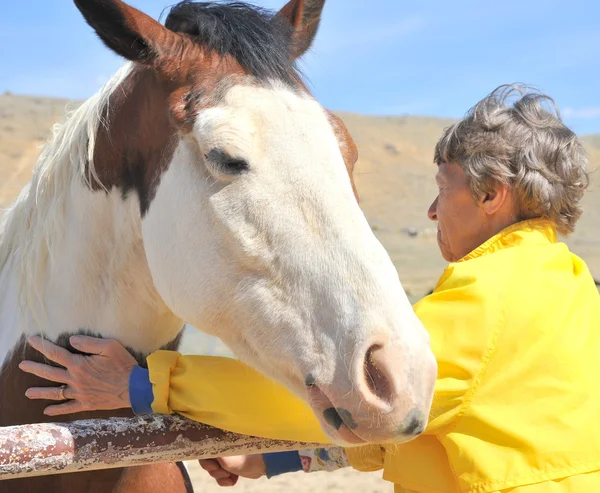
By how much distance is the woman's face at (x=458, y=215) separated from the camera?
77.9 inches

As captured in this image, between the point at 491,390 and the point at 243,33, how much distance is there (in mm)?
1103

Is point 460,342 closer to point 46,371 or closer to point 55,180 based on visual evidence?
point 46,371

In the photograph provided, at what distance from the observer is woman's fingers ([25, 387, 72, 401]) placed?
1.93 m

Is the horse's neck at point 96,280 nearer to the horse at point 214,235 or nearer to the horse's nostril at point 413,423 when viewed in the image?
the horse at point 214,235

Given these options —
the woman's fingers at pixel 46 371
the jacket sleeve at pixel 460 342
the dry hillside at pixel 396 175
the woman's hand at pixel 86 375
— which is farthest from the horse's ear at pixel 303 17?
the dry hillside at pixel 396 175

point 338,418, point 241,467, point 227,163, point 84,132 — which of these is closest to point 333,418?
point 338,418

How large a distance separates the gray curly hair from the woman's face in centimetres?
4

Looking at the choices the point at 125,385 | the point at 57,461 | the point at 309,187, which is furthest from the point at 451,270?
the point at 57,461

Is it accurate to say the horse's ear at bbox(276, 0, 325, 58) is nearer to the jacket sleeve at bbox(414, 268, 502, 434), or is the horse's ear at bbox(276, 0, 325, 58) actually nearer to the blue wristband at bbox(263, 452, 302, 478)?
the jacket sleeve at bbox(414, 268, 502, 434)

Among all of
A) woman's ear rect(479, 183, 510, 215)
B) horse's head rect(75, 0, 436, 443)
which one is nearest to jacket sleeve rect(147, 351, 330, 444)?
horse's head rect(75, 0, 436, 443)

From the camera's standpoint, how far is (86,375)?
1.88 meters

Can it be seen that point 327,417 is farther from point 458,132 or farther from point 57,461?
point 458,132

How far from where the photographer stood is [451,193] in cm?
204

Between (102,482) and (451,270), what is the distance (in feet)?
3.92
